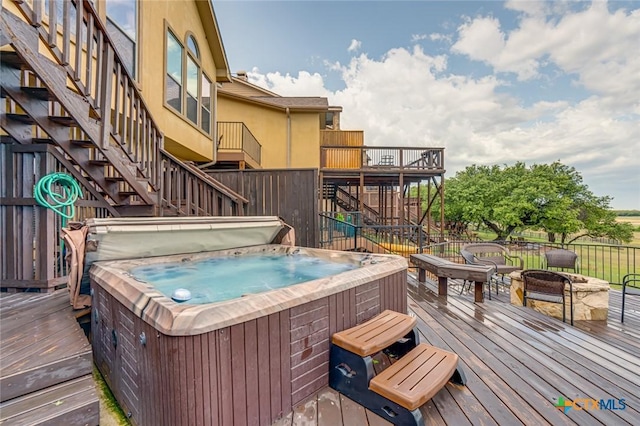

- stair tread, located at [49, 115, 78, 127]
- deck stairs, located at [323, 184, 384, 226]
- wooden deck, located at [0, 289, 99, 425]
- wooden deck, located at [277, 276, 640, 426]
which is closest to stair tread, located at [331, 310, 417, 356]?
wooden deck, located at [277, 276, 640, 426]

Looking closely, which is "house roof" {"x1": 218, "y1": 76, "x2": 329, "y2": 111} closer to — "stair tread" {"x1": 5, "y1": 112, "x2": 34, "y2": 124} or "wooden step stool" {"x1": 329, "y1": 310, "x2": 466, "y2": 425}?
"stair tread" {"x1": 5, "y1": 112, "x2": 34, "y2": 124}

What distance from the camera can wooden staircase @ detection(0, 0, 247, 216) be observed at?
2.24 m

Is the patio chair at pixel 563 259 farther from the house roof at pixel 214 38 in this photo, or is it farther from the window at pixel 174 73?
the house roof at pixel 214 38

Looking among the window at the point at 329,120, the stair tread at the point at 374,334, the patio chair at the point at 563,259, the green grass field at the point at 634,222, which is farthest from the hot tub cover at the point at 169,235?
the green grass field at the point at 634,222

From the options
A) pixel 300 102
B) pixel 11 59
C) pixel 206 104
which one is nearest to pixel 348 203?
pixel 300 102

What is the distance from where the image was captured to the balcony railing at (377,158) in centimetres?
1095

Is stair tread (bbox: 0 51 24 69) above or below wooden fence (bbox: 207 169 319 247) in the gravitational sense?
above

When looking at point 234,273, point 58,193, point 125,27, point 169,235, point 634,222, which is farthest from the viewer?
point 634,222

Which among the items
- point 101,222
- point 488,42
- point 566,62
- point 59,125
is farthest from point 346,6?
point 101,222

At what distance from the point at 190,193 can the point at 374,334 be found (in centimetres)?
407

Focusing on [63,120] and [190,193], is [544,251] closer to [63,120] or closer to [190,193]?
[190,193]

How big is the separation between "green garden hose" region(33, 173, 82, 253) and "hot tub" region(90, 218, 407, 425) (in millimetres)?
1440

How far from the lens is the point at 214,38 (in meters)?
7.71

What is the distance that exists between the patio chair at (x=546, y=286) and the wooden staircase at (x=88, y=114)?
17.0ft
